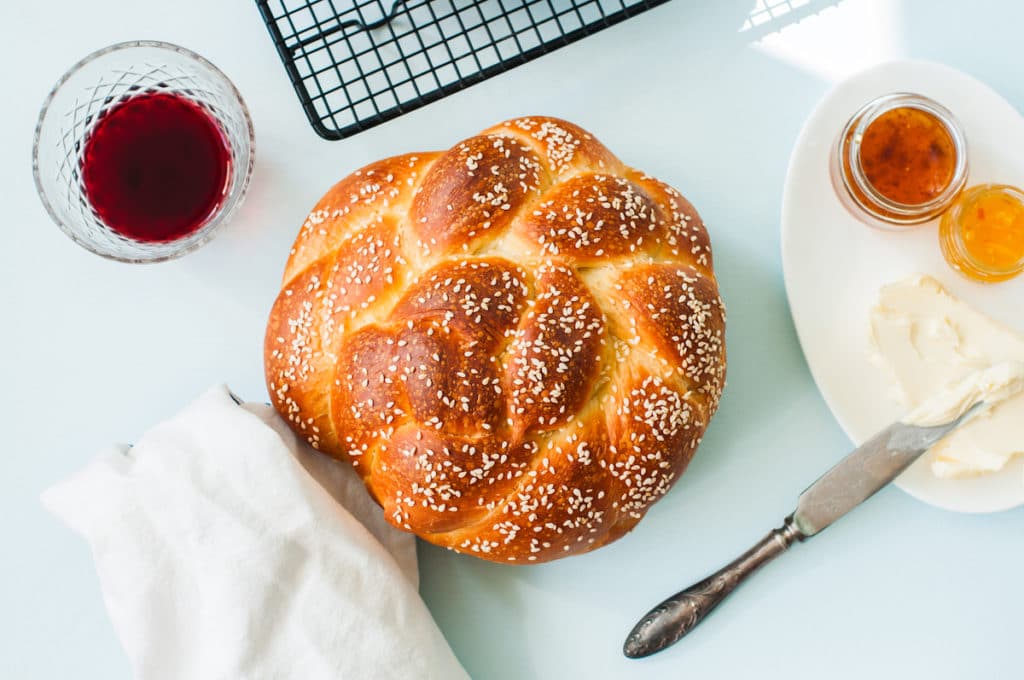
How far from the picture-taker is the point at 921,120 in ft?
5.28

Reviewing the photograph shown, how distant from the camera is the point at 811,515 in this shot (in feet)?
5.23

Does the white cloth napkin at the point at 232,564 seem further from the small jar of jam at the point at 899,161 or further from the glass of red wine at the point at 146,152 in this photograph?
the small jar of jam at the point at 899,161

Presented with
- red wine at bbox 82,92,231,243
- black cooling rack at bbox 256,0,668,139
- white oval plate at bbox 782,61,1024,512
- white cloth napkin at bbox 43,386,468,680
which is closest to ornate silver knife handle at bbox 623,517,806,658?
Result: white oval plate at bbox 782,61,1024,512

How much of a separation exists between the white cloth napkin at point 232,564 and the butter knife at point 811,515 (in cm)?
47

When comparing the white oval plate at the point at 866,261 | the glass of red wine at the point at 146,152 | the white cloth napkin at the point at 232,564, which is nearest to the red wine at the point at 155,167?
the glass of red wine at the point at 146,152

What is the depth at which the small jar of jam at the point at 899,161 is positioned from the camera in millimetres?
1568

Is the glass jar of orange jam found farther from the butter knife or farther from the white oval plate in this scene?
the butter knife

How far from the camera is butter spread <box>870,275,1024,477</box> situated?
1.61 m

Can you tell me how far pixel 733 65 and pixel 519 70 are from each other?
1.46 feet

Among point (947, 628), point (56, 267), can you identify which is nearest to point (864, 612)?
point (947, 628)

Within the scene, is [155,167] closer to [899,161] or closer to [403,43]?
[403,43]

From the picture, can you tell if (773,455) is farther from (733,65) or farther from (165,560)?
(165,560)

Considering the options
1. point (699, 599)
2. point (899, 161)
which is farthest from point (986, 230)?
point (699, 599)

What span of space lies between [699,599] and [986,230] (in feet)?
3.04
